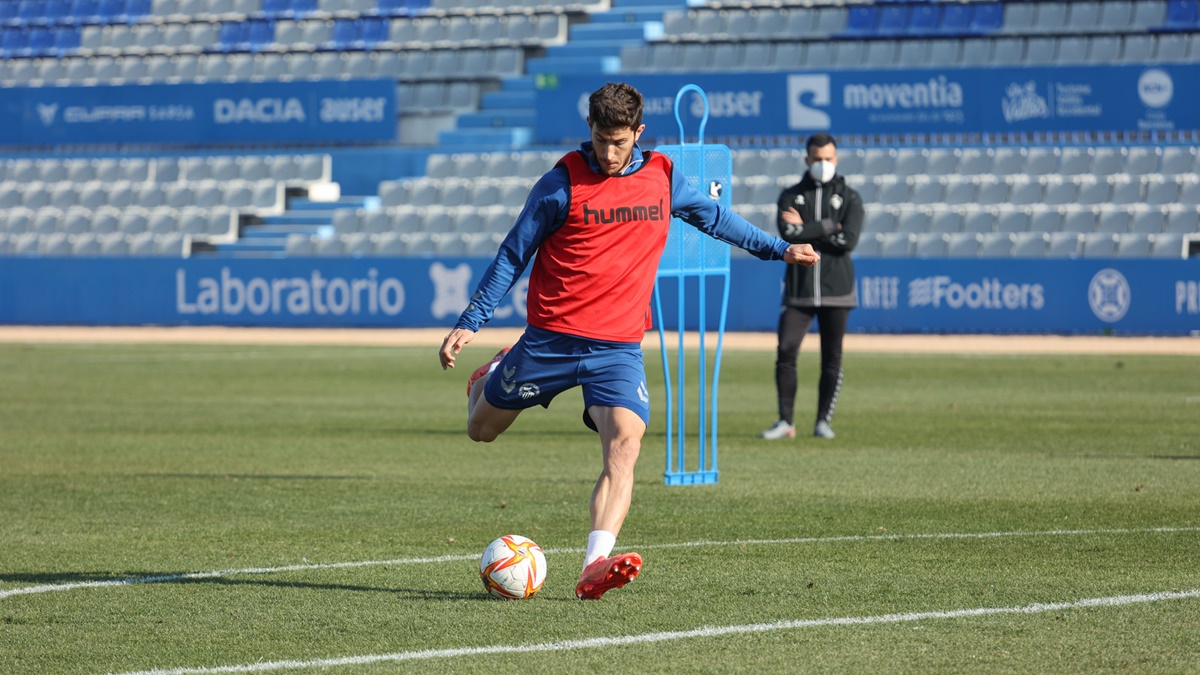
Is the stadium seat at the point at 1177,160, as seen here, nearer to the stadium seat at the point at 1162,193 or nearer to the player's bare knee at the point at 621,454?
the stadium seat at the point at 1162,193

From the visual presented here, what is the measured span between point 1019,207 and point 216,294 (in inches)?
610

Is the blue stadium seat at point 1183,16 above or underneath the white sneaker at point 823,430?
above

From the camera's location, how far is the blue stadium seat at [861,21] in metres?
34.6

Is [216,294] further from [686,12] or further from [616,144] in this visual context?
[616,144]

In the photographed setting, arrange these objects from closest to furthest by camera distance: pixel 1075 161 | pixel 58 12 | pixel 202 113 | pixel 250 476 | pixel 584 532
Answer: pixel 584 532, pixel 250 476, pixel 1075 161, pixel 202 113, pixel 58 12

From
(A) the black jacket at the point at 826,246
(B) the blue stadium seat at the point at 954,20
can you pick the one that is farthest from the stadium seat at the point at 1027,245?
(A) the black jacket at the point at 826,246

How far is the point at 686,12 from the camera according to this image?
1478 inches

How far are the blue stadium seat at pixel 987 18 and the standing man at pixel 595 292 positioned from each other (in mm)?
27946

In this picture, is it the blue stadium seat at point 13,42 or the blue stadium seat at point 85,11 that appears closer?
the blue stadium seat at point 13,42

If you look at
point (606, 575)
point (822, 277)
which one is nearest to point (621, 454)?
point (606, 575)

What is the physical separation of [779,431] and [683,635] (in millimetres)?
7606

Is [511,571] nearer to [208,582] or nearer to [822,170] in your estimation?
[208,582]

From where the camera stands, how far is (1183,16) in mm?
31812

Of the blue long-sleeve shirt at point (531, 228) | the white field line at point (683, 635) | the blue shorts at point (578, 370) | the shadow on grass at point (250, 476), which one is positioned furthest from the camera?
the shadow on grass at point (250, 476)
